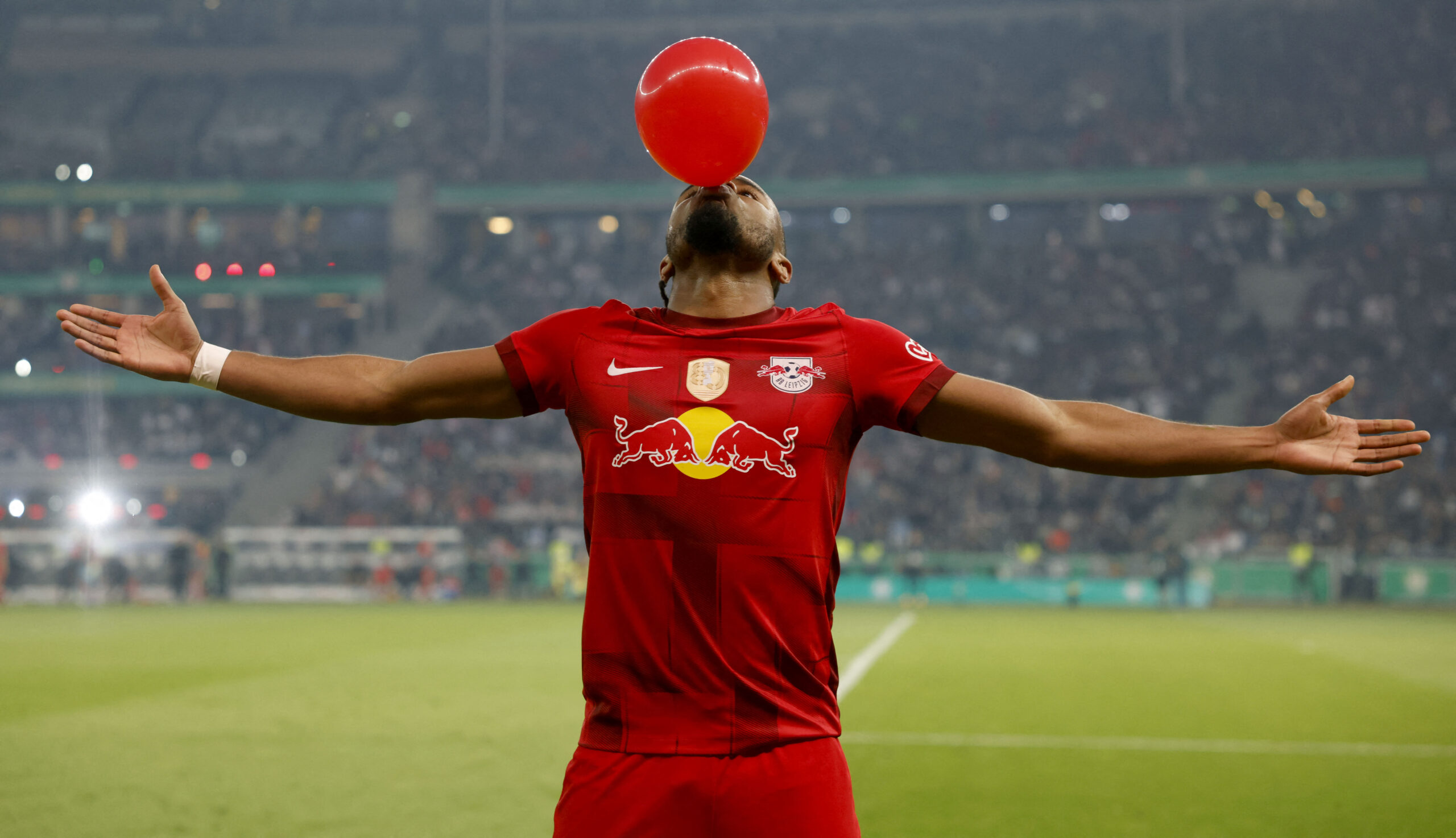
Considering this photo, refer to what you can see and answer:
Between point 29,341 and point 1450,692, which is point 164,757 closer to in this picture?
point 1450,692

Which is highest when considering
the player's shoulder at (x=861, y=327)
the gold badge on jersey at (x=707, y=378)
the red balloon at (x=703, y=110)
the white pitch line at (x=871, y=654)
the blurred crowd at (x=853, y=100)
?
the blurred crowd at (x=853, y=100)

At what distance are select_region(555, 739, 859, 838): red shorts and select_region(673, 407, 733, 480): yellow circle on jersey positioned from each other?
60 centimetres

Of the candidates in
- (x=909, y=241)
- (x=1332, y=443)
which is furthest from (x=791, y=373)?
(x=909, y=241)

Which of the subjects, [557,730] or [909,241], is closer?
[557,730]

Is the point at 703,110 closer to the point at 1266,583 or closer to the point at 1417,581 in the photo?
the point at 1266,583

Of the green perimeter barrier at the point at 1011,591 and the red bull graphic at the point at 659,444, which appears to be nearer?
the red bull graphic at the point at 659,444

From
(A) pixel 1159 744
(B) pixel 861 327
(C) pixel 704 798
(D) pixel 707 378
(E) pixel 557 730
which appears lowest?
(A) pixel 1159 744

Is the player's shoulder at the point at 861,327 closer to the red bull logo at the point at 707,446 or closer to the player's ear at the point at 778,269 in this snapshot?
the player's ear at the point at 778,269

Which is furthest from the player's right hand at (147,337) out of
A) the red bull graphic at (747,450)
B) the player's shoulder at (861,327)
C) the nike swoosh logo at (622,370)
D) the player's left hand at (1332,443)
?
the player's left hand at (1332,443)

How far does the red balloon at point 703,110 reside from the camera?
322 cm

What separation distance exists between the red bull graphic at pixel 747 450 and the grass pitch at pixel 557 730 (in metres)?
4.35

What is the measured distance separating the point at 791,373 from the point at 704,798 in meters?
0.93

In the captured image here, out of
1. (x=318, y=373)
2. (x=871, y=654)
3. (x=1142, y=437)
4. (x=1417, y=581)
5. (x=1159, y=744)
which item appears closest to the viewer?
(x=1142, y=437)

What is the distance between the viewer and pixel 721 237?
293 centimetres
